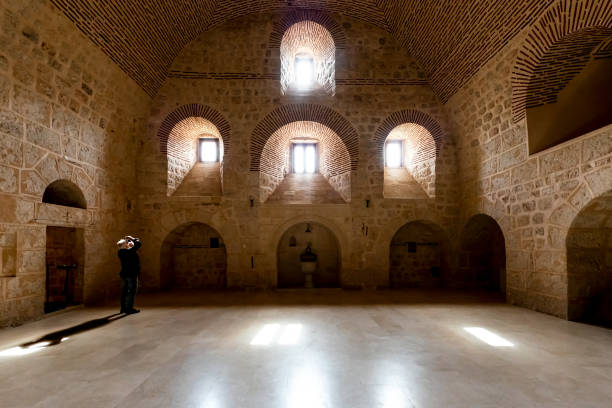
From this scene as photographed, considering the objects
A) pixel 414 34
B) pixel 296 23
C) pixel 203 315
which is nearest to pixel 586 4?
pixel 414 34

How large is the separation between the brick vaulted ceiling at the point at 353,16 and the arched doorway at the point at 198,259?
12.5 ft

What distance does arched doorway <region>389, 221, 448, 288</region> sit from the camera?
920 cm

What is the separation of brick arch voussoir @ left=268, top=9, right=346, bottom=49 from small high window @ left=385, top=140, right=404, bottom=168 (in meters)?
3.05

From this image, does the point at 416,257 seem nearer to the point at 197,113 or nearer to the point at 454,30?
the point at 454,30

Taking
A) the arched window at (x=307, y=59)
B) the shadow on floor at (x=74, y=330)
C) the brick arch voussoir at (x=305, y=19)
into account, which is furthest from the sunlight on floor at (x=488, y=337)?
the brick arch voussoir at (x=305, y=19)

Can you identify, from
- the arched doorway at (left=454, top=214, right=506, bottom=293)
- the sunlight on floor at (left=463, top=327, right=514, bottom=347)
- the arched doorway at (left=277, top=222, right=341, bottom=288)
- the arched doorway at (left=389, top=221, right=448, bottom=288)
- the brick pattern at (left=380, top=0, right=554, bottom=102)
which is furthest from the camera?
the arched doorway at (left=277, top=222, right=341, bottom=288)

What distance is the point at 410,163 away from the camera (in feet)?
32.0

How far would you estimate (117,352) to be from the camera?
3.89 metres

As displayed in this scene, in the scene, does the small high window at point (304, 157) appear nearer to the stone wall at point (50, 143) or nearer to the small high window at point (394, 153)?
the small high window at point (394, 153)

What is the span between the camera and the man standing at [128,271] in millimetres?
5930

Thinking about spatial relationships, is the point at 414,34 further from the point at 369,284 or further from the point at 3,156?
the point at 3,156

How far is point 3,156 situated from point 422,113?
8.56 m

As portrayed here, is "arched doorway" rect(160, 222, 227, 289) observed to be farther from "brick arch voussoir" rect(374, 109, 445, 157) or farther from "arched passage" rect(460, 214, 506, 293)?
"arched passage" rect(460, 214, 506, 293)

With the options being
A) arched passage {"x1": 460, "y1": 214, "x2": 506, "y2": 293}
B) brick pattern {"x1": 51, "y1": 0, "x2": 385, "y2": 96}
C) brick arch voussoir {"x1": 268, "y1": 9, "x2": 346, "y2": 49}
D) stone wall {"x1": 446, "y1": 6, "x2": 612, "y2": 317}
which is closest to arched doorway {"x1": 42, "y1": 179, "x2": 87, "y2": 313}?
brick pattern {"x1": 51, "y1": 0, "x2": 385, "y2": 96}
